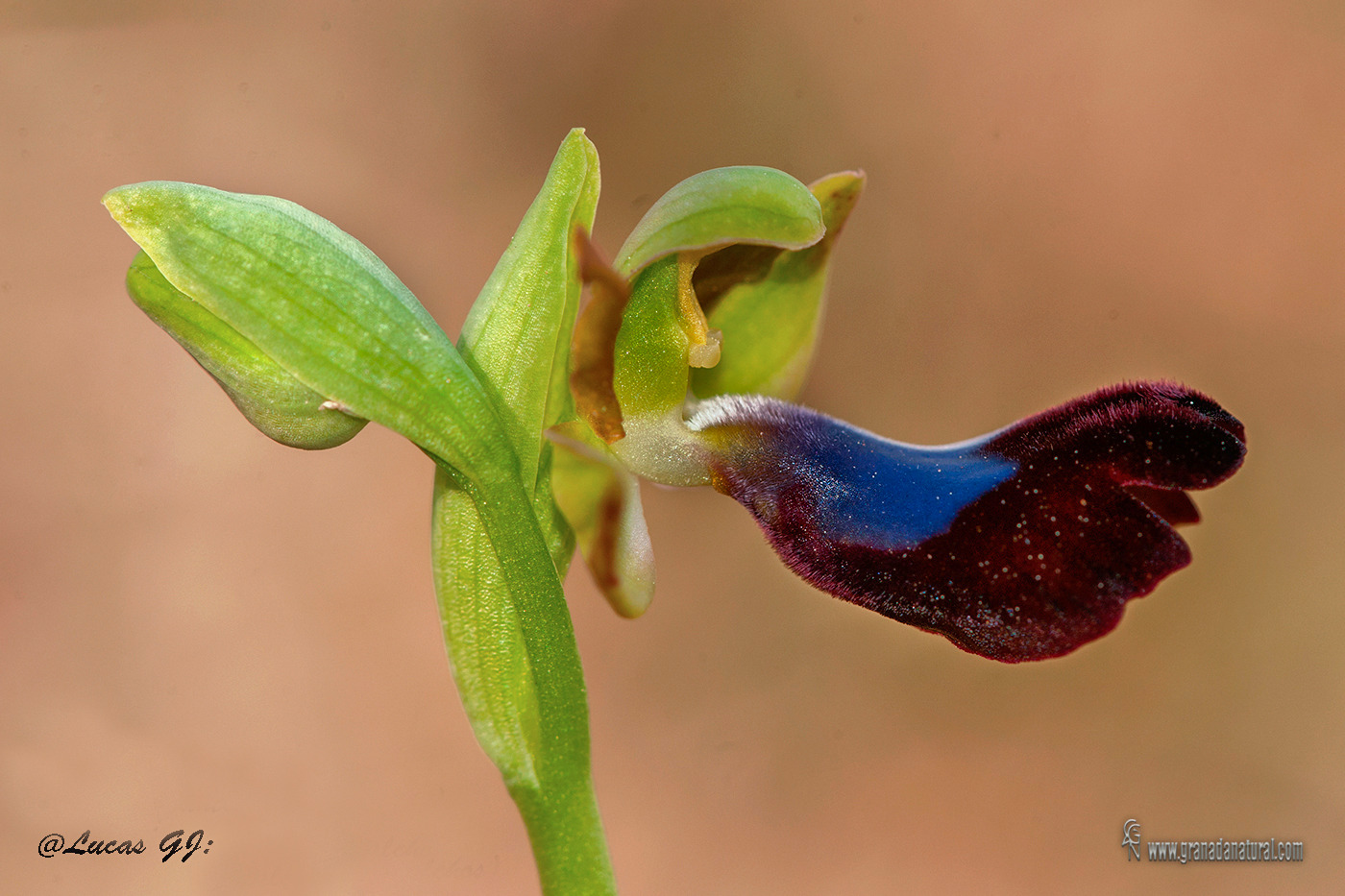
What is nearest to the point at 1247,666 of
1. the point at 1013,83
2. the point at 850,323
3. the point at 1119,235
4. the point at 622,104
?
the point at 1119,235

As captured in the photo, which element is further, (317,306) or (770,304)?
(770,304)

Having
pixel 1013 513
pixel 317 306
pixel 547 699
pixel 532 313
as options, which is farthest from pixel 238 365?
pixel 1013 513

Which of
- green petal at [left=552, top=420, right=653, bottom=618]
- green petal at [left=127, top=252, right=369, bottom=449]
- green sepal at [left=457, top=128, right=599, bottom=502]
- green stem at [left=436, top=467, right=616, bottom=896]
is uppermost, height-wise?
green sepal at [left=457, top=128, right=599, bottom=502]

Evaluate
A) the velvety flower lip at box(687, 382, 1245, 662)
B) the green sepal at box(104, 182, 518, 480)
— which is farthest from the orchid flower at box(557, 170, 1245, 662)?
the green sepal at box(104, 182, 518, 480)

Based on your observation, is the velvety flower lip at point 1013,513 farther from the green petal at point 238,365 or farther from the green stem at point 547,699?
the green petal at point 238,365

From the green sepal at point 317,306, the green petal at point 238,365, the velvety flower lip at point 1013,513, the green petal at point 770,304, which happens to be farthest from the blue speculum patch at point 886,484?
the green petal at point 238,365

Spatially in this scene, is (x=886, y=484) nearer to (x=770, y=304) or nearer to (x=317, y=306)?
(x=770, y=304)

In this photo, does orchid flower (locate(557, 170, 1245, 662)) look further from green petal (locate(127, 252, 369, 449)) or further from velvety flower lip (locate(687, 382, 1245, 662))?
green petal (locate(127, 252, 369, 449))
